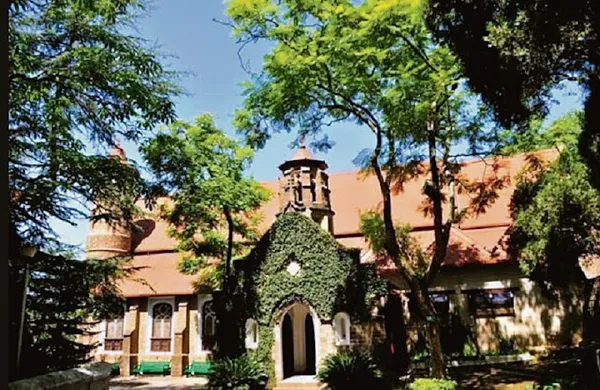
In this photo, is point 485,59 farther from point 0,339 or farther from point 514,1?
point 0,339

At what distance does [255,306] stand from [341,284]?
323cm

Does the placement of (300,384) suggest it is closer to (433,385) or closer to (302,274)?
(302,274)

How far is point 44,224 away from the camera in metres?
10.5

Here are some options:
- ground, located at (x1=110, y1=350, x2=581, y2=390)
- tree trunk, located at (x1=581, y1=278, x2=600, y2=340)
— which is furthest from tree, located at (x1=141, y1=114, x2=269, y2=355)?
tree trunk, located at (x1=581, y1=278, x2=600, y2=340)

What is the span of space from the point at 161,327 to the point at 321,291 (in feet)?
39.8

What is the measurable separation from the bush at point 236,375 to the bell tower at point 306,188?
890cm

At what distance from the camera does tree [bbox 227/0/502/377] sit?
11.6 metres

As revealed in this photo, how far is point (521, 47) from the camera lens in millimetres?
7891

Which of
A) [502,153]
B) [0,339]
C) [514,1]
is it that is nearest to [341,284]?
[502,153]

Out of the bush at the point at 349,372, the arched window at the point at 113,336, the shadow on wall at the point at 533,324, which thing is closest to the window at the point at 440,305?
the shadow on wall at the point at 533,324

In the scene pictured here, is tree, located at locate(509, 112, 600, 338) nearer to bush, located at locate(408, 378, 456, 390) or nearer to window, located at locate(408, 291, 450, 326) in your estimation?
window, located at locate(408, 291, 450, 326)

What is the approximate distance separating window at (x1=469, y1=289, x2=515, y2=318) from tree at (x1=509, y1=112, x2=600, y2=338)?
289 cm

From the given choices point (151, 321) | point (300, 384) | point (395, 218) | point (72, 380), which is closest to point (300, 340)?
point (300, 384)

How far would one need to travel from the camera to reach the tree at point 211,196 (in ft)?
58.4
